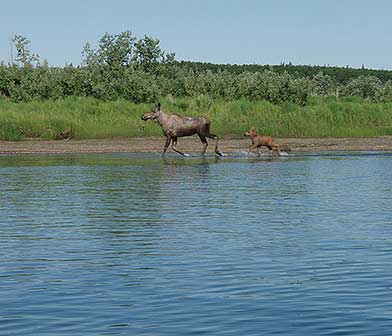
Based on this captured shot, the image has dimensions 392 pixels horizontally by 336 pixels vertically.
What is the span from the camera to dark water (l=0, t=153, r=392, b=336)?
8781 millimetres

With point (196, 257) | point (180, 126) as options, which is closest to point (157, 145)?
point (180, 126)

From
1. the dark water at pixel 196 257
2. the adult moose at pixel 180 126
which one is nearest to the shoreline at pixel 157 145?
the adult moose at pixel 180 126

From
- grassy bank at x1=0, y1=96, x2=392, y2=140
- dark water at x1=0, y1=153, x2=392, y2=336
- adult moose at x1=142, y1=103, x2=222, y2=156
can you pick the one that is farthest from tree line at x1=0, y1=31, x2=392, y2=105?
dark water at x1=0, y1=153, x2=392, y2=336

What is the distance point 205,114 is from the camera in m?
44.0

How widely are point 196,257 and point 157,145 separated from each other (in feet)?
86.8

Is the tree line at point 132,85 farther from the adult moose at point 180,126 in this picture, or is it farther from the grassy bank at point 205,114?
the adult moose at point 180,126

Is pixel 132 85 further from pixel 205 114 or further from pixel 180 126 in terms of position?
pixel 180 126

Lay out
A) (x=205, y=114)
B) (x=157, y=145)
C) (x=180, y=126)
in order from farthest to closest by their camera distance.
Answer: (x=205, y=114) < (x=157, y=145) < (x=180, y=126)

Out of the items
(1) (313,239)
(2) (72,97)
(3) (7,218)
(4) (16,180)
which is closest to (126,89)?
(2) (72,97)

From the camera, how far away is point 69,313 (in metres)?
9.02

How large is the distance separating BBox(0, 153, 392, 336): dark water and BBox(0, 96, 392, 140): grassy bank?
17763 millimetres

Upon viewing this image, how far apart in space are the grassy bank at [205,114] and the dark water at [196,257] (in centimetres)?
1776

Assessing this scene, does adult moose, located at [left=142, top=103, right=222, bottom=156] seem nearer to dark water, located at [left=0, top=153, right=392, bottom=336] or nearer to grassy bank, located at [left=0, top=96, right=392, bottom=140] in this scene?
grassy bank, located at [left=0, top=96, right=392, bottom=140]

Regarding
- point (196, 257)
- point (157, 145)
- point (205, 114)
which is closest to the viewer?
point (196, 257)
